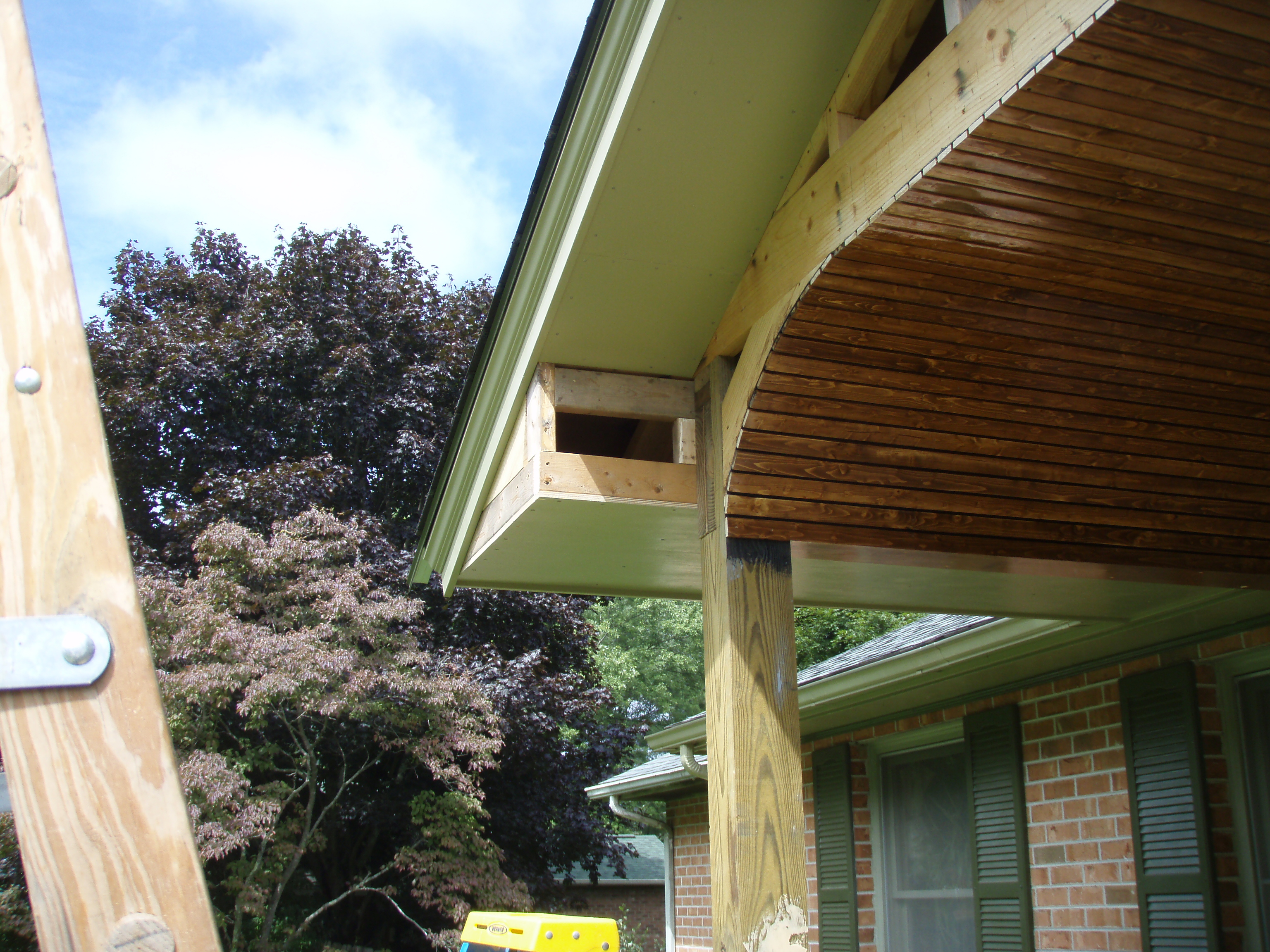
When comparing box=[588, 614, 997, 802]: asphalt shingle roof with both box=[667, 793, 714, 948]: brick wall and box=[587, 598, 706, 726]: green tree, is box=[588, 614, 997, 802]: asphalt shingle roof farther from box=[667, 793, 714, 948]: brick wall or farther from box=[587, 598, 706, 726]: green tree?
box=[587, 598, 706, 726]: green tree

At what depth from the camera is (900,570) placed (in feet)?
11.2

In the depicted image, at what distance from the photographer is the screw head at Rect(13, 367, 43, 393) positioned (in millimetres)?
881

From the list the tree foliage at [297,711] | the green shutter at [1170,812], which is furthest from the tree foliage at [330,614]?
the green shutter at [1170,812]

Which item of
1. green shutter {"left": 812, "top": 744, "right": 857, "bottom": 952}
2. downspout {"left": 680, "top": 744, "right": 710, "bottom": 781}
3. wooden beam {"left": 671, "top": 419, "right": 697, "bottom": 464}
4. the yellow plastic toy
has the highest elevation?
wooden beam {"left": 671, "top": 419, "right": 697, "bottom": 464}

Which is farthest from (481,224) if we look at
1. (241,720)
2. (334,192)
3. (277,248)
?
(241,720)

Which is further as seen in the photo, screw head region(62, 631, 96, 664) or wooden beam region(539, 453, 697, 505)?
wooden beam region(539, 453, 697, 505)

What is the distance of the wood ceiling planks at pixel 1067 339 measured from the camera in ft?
6.02

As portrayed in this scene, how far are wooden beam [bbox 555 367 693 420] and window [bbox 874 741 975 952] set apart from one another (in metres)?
3.23

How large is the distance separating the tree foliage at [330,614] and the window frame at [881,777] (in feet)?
17.2

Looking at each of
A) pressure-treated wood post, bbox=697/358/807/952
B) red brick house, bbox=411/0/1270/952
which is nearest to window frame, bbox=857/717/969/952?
red brick house, bbox=411/0/1270/952

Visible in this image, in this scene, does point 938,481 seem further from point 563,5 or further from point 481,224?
point 481,224

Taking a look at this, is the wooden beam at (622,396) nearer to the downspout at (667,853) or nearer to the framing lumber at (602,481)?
the framing lumber at (602,481)

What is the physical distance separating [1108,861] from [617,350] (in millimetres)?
3176

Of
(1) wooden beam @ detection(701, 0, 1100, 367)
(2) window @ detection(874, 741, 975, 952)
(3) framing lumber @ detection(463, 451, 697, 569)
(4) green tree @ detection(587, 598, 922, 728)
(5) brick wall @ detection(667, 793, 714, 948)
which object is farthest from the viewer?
(4) green tree @ detection(587, 598, 922, 728)
